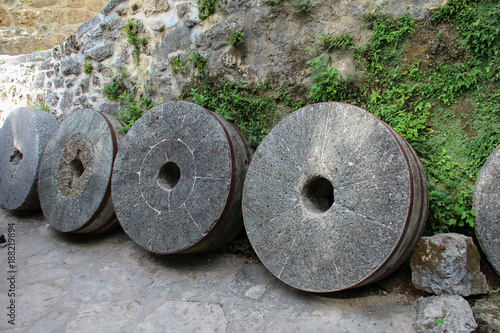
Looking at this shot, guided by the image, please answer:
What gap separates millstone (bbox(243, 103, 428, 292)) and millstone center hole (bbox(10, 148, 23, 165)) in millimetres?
3504

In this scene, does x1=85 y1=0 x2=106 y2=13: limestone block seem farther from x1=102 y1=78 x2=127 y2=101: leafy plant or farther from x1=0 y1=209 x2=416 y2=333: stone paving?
x1=0 y1=209 x2=416 y2=333: stone paving

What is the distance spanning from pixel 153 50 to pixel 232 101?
1.48m

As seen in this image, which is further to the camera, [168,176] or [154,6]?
[154,6]

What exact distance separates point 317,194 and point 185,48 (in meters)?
2.41

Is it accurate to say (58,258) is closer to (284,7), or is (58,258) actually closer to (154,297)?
(154,297)

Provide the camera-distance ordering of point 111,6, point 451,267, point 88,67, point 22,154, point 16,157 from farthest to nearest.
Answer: point 88,67
point 111,6
point 16,157
point 22,154
point 451,267

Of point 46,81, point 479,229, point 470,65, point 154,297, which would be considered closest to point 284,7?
point 470,65

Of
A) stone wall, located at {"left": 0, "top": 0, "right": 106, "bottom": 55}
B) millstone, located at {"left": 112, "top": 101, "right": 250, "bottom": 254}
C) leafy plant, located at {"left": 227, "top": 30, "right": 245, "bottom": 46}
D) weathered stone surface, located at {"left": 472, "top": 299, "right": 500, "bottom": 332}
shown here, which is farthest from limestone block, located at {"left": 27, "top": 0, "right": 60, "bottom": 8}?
weathered stone surface, located at {"left": 472, "top": 299, "right": 500, "bottom": 332}

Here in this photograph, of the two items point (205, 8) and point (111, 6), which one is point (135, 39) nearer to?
point (111, 6)

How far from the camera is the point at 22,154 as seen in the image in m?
4.26

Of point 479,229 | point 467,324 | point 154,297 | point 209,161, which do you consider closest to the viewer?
point 467,324

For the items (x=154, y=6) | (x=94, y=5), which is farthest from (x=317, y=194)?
(x=94, y=5)

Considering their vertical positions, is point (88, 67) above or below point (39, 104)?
above

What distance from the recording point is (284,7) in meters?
3.20
